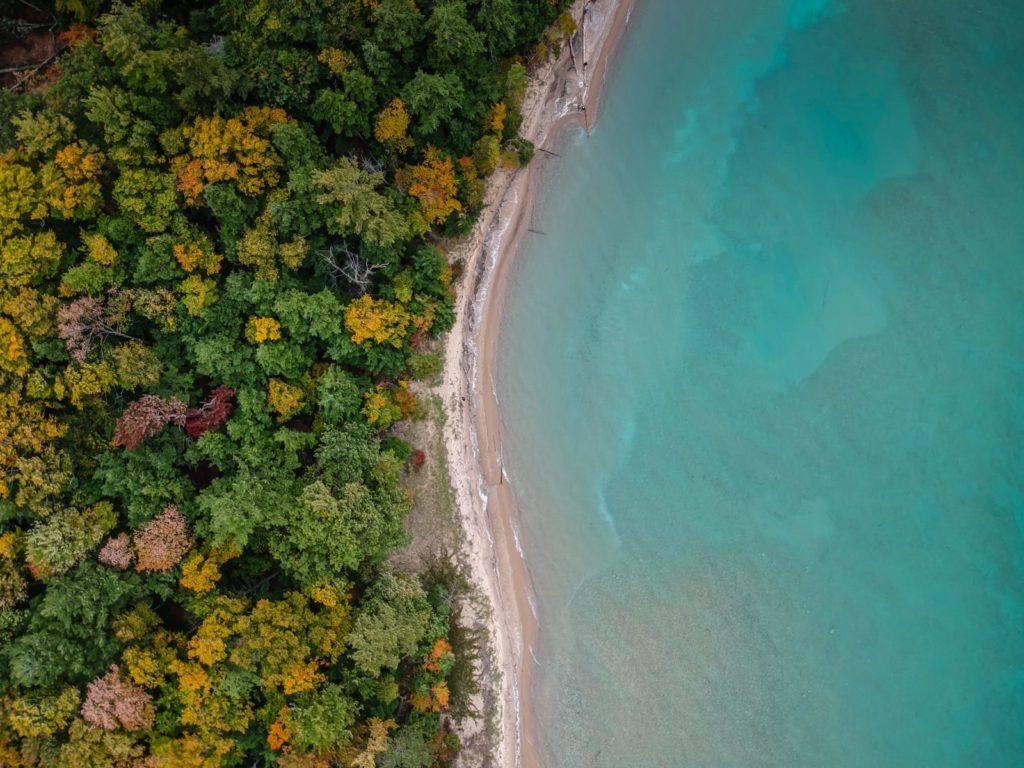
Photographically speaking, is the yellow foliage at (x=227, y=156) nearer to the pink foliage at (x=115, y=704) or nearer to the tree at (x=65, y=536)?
the tree at (x=65, y=536)

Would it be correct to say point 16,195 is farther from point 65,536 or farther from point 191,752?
point 191,752

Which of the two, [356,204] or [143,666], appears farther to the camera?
[356,204]

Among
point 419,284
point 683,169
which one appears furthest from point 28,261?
point 683,169

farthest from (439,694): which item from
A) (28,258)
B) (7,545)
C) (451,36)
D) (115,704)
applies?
(451,36)

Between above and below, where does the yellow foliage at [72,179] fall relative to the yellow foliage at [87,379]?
above

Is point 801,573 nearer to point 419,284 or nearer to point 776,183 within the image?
point 776,183

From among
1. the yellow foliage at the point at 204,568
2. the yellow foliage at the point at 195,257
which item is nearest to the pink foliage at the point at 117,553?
the yellow foliage at the point at 204,568
